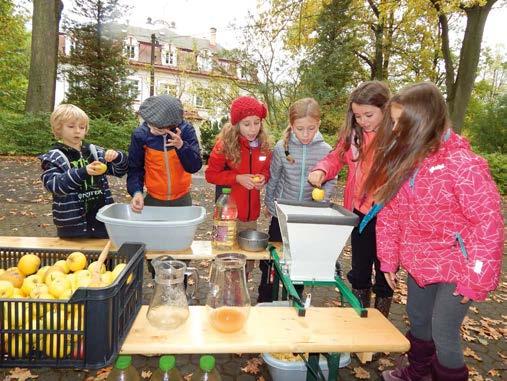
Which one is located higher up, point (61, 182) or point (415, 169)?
point (415, 169)

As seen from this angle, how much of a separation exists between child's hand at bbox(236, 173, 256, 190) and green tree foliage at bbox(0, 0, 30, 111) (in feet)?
64.9

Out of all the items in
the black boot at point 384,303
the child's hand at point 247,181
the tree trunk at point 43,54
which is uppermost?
the tree trunk at point 43,54

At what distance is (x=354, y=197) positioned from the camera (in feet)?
8.78

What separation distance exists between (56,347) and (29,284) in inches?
16.5

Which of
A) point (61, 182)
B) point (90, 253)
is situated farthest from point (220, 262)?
point (61, 182)

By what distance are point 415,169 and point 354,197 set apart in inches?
32.6

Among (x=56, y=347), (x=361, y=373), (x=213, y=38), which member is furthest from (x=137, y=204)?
(x=213, y=38)

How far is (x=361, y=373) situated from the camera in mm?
2791

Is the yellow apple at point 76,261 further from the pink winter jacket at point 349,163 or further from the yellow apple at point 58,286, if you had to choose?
the pink winter jacket at point 349,163

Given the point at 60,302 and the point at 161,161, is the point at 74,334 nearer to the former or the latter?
the point at 60,302

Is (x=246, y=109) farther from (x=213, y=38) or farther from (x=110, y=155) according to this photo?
(x=213, y=38)

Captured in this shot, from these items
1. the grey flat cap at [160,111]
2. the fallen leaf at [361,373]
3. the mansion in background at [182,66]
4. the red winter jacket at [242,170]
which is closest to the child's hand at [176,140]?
the grey flat cap at [160,111]

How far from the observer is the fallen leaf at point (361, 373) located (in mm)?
2754

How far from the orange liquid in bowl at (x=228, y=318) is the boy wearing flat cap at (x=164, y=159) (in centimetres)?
120
